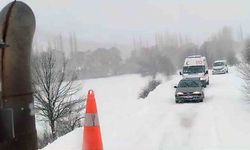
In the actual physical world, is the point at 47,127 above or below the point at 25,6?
below

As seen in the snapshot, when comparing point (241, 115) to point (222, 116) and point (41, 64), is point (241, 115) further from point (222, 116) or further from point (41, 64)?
point (41, 64)

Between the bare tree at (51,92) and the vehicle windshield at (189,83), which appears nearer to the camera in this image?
the vehicle windshield at (189,83)

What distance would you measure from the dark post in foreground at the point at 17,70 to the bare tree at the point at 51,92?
35.5m

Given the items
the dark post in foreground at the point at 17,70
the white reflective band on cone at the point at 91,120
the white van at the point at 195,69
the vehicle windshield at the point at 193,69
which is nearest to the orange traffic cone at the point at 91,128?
the white reflective band on cone at the point at 91,120

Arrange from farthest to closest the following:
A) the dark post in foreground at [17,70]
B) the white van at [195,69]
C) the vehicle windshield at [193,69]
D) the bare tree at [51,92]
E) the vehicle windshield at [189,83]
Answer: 1. the bare tree at [51,92]
2. the vehicle windshield at [193,69]
3. the white van at [195,69]
4. the vehicle windshield at [189,83]
5. the dark post in foreground at [17,70]

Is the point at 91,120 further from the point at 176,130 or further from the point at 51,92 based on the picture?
the point at 51,92

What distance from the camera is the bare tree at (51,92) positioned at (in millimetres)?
42969

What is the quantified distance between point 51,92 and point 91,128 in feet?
132

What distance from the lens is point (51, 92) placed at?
47.1 meters

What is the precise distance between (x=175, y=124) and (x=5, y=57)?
11.6m

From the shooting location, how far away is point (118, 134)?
11.9m

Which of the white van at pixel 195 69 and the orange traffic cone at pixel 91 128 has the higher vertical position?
the white van at pixel 195 69

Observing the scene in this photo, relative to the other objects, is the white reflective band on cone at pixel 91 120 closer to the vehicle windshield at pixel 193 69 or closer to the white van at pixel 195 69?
the white van at pixel 195 69

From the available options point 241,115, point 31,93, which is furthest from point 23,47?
point 241,115
